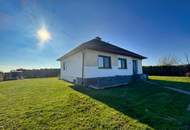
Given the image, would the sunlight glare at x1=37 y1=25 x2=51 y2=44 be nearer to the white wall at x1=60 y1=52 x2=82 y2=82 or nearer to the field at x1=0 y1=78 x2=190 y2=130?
the white wall at x1=60 y1=52 x2=82 y2=82

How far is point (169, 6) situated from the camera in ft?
41.5

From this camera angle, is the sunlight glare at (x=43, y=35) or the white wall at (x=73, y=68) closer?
the sunlight glare at (x=43, y=35)

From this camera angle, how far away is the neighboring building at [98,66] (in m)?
12.7

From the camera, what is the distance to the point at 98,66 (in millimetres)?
13383

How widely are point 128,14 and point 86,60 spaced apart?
19.1ft

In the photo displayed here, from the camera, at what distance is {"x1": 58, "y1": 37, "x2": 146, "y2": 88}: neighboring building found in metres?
12.7

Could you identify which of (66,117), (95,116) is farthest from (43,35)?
(95,116)

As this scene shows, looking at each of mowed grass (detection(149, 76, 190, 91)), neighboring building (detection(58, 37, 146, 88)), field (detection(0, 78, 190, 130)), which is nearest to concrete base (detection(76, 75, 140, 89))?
neighboring building (detection(58, 37, 146, 88))

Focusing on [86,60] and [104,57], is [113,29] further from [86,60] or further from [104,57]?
[86,60]

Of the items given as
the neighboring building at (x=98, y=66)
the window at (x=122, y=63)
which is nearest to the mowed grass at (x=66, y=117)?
the neighboring building at (x=98, y=66)

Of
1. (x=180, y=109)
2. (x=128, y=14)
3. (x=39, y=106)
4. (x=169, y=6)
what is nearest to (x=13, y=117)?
(x=39, y=106)

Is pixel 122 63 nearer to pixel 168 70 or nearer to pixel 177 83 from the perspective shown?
pixel 177 83

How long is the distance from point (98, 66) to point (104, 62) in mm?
1092

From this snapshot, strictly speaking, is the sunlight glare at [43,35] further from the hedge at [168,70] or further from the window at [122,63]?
the hedge at [168,70]
